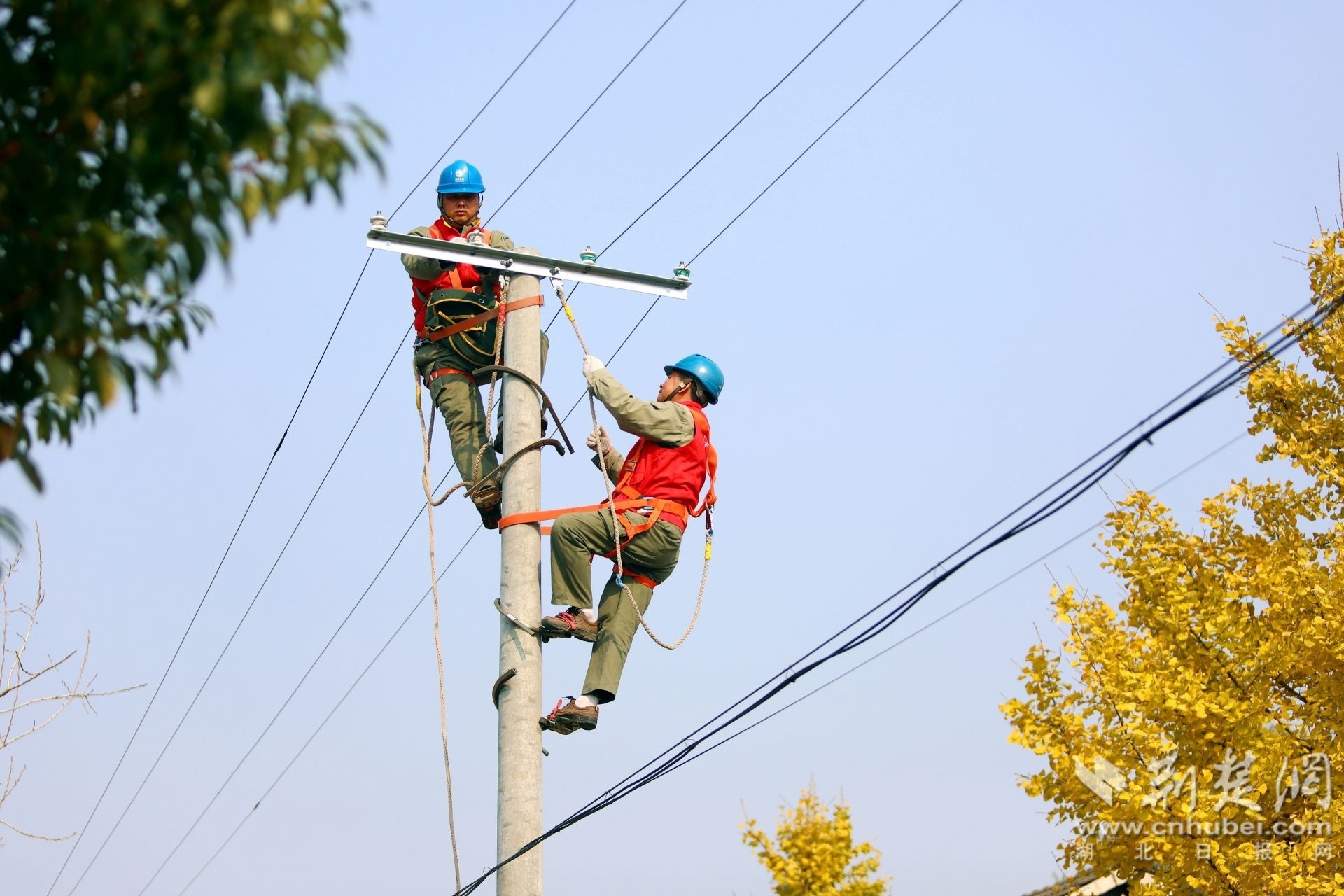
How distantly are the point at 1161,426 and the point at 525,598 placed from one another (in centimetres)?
318

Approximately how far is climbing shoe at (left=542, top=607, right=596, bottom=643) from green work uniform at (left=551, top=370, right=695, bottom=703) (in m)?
0.06

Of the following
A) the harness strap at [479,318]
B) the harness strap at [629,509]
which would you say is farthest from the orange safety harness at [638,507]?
the harness strap at [479,318]

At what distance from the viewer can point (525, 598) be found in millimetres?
7496

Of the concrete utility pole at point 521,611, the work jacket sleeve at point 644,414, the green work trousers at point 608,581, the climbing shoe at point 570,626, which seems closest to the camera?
the concrete utility pole at point 521,611

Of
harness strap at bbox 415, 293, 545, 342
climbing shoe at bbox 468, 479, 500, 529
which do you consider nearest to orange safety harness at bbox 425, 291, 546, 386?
harness strap at bbox 415, 293, 545, 342

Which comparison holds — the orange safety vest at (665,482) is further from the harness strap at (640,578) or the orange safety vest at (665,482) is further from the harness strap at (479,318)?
the harness strap at (479,318)

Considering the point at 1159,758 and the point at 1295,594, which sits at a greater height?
the point at 1295,594

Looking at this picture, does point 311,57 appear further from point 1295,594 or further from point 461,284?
point 1295,594

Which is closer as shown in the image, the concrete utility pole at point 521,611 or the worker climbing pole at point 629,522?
the concrete utility pole at point 521,611

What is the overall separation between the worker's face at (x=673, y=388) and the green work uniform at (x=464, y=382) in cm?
77

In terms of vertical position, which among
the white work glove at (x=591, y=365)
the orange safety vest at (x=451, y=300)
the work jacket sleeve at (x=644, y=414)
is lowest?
the work jacket sleeve at (x=644, y=414)

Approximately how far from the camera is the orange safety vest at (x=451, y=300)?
28.5 feet

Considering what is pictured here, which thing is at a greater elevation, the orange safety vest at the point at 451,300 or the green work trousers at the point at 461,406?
the orange safety vest at the point at 451,300

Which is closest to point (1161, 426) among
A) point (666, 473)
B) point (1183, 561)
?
point (666, 473)
